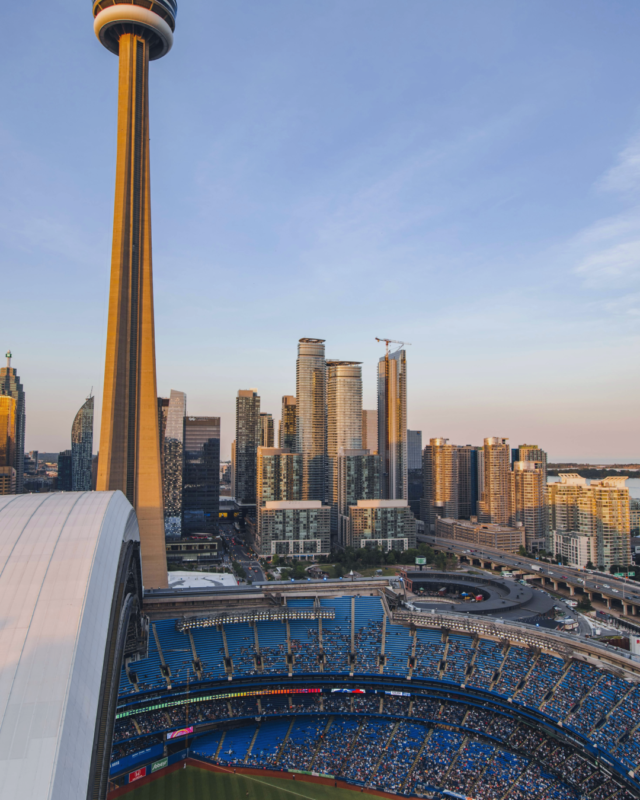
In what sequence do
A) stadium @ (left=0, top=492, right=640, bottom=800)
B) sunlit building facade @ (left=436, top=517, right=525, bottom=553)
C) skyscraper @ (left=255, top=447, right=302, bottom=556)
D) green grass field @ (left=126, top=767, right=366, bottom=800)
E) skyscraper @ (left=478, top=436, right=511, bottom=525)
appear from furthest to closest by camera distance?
1. skyscraper @ (left=478, top=436, right=511, bottom=525)
2. sunlit building facade @ (left=436, top=517, right=525, bottom=553)
3. skyscraper @ (left=255, top=447, right=302, bottom=556)
4. green grass field @ (left=126, top=767, right=366, bottom=800)
5. stadium @ (left=0, top=492, right=640, bottom=800)

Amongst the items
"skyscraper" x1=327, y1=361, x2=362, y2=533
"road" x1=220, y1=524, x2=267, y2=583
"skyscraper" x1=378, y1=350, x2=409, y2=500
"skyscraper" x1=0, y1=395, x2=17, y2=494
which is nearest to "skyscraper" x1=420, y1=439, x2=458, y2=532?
"skyscraper" x1=378, y1=350, x2=409, y2=500

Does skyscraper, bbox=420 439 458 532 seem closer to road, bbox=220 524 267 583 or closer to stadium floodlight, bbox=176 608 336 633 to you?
road, bbox=220 524 267 583

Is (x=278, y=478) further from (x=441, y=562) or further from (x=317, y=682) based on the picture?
(x=317, y=682)

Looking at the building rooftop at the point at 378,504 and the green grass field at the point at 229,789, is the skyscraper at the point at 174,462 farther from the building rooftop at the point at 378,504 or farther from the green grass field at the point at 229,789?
the green grass field at the point at 229,789

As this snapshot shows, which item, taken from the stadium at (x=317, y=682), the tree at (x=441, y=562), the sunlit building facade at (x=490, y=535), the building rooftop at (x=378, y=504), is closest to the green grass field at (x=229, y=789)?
the stadium at (x=317, y=682)

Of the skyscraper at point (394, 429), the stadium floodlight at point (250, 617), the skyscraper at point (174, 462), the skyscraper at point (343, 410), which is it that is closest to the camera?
the stadium floodlight at point (250, 617)

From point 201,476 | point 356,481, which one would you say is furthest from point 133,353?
point 356,481

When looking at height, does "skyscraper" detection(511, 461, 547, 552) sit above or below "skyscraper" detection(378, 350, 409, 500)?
below
